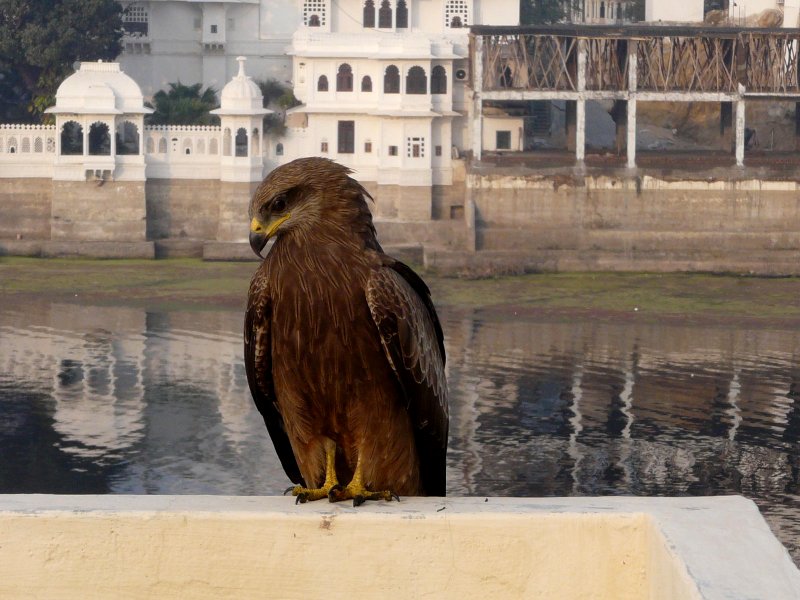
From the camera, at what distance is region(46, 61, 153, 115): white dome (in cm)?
3316

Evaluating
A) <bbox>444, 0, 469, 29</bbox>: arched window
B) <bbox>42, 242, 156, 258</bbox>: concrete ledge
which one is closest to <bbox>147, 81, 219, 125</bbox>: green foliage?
<bbox>42, 242, 156, 258</bbox>: concrete ledge

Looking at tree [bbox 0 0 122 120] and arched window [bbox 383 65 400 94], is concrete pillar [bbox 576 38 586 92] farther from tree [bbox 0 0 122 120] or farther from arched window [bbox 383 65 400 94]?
tree [bbox 0 0 122 120]

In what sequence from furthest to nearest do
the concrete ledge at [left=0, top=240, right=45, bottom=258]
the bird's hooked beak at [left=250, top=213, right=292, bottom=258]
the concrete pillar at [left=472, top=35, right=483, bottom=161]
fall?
1. the concrete pillar at [left=472, top=35, right=483, bottom=161]
2. the concrete ledge at [left=0, top=240, right=45, bottom=258]
3. the bird's hooked beak at [left=250, top=213, right=292, bottom=258]

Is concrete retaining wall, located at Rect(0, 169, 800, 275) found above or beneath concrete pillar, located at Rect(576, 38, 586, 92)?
beneath

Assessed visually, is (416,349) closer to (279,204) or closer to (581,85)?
(279,204)

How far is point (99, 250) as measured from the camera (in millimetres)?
32562

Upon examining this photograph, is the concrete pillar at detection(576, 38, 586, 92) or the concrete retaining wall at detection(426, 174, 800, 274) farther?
the concrete pillar at detection(576, 38, 586, 92)

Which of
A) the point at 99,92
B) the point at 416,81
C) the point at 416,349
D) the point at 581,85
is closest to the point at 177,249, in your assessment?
the point at 99,92

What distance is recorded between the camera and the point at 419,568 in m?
3.49

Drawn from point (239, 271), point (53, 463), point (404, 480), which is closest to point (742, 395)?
point (53, 463)

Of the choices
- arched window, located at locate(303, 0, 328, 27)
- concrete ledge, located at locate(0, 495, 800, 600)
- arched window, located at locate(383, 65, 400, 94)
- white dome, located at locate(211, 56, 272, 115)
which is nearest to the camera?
concrete ledge, located at locate(0, 495, 800, 600)

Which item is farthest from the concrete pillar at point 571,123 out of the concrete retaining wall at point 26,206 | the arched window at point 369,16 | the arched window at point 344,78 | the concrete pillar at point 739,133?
the concrete retaining wall at point 26,206

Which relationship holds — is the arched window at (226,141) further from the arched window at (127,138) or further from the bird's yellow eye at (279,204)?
the bird's yellow eye at (279,204)

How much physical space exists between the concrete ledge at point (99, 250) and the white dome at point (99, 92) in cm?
289
